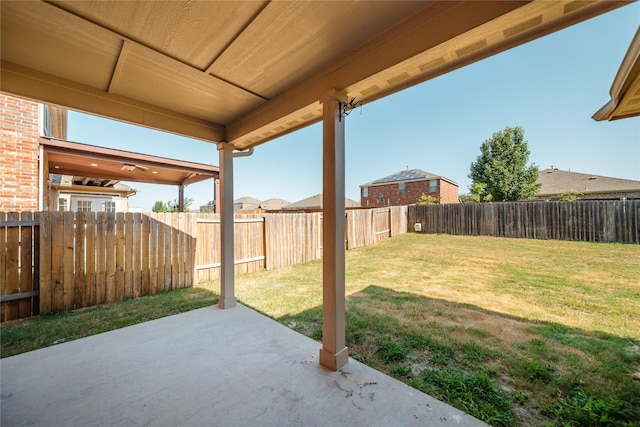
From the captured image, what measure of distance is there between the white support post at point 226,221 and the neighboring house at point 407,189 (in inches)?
703

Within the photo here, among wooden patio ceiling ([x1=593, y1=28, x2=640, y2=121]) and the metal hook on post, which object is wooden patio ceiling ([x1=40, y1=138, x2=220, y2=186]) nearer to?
the metal hook on post

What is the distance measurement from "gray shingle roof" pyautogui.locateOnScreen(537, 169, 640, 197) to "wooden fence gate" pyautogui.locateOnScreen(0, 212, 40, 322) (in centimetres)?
2461

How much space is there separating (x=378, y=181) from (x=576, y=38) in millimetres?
18978

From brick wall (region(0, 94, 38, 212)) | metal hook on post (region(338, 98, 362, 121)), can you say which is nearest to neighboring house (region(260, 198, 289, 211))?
brick wall (region(0, 94, 38, 212))

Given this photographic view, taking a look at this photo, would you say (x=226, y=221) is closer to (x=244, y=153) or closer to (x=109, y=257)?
(x=244, y=153)

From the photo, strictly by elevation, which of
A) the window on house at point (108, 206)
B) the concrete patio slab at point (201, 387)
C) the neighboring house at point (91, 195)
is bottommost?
the concrete patio slab at point (201, 387)

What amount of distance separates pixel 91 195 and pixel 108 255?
8403 mm

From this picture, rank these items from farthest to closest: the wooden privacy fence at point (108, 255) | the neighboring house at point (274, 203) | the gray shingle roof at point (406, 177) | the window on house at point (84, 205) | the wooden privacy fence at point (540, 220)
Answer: the neighboring house at point (274, 203), the gray shingle roof at point (406, 177), the window on house at point (84, 205), the wooden privacy fence at point (540, 220), the wooden privacy fence at point (108, 255)

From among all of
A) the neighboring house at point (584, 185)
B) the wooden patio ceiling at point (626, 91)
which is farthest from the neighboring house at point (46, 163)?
the neighboring house at point (584, 185)

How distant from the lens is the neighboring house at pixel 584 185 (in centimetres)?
1561

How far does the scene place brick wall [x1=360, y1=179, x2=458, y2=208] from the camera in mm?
19375

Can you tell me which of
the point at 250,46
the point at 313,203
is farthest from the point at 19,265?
the point at 313,203

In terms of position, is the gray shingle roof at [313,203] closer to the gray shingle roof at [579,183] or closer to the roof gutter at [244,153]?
the gray shingle roof at [579,183]

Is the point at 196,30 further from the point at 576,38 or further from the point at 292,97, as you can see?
the point at 576,38
